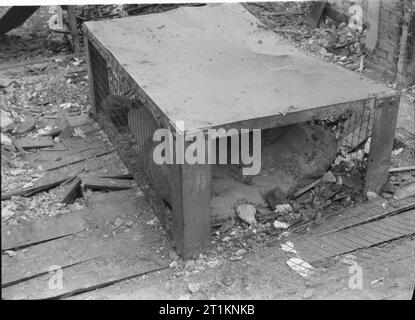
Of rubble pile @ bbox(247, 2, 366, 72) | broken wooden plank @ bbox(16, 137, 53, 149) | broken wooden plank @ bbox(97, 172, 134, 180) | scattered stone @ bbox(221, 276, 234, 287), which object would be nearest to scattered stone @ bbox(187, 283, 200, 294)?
scattered stone @ bbox(221, 276, 234, 287)

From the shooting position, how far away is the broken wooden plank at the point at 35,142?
5223 millimetres

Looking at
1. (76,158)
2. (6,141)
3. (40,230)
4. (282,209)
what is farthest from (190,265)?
(6,141)

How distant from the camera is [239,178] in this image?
4.35 metres

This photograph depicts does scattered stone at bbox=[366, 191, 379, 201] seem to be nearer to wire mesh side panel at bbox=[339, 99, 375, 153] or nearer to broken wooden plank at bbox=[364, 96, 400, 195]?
broken wooden plank at bbox=[364, 96, 400, 195]

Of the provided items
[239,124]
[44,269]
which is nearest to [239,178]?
[239,124]

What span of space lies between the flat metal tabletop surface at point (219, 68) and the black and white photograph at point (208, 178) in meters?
0.02

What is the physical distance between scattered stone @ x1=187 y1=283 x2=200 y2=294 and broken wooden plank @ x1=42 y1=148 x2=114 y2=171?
6.36 ft

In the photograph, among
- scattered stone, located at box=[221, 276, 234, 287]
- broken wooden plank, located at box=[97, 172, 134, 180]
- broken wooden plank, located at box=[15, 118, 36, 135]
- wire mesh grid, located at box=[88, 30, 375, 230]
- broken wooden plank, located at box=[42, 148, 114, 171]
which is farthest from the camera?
broken wooden plank, located at box=[15, 118, 36, 135]

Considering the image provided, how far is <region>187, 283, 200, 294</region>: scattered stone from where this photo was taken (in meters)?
3.57

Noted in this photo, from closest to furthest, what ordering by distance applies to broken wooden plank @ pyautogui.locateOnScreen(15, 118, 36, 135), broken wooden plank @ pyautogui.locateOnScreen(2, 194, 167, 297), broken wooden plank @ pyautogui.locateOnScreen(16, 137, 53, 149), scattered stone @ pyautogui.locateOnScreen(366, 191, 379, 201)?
broken wooden plank @ pyautogui.locateOnScreen(2, 194, 167, 297), scattered stone @ pyautogui.locateOnScreen(366, 191, 379, 201), broken wooden plank @ pyautogui.locateOnScreen(16, 137, 53, 149), broken wooden plank @ pyautogui.locateOnScreen(15, 118, 36, 135)

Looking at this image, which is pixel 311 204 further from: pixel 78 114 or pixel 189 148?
pixel 78 114

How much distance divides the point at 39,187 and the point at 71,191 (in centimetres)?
27

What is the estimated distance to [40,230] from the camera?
4.10m

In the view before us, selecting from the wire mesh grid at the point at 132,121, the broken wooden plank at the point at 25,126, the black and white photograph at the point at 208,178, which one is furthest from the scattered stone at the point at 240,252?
the broken wooden plank at the point at 25,126
